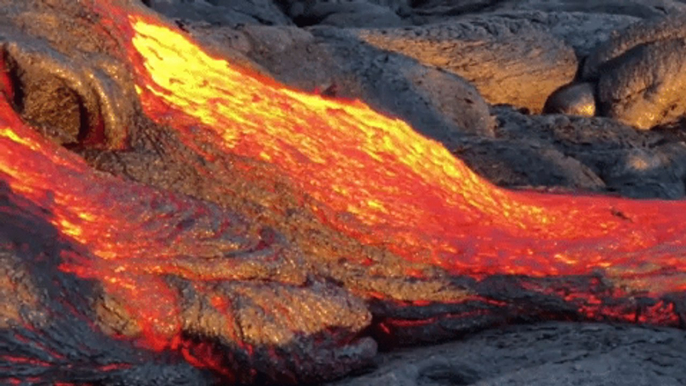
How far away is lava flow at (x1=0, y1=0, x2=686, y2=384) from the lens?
2.67m

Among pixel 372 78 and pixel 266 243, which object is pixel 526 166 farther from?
pixel 266 243

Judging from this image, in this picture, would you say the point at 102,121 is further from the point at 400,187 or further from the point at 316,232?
the point at 400,187

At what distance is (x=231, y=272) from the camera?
290 cm

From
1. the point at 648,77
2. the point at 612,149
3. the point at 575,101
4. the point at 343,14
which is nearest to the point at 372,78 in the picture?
the point at 612,149

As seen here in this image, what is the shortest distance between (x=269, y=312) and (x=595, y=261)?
120cm

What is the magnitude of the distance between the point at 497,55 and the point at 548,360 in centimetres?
372

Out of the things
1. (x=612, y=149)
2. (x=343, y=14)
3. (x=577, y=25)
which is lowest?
(x=612, y=149)

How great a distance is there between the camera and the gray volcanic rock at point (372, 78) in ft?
16.7

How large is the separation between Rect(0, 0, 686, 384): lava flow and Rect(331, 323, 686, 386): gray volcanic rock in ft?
0.53

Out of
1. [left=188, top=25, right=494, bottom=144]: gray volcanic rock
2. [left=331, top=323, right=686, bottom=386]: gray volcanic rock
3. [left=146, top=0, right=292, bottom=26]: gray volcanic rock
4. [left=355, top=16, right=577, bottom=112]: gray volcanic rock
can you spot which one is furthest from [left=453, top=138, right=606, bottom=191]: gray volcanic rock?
[left=146, top=0, right=292, bottom=26]: gray volcanic rock

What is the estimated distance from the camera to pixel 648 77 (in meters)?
6.04

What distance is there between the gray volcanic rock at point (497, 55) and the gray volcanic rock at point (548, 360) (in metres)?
3.20

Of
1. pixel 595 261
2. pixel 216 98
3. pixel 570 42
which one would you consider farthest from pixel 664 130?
pixel 216 98

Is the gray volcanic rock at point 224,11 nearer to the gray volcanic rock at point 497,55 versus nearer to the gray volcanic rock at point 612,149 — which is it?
the gray volcanic rock at point 497,55
